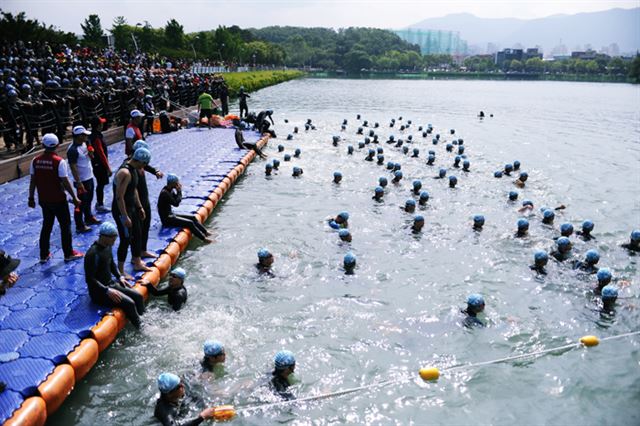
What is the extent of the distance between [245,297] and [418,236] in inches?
220

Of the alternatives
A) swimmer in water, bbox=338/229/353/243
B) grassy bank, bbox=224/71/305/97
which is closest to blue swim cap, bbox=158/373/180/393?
swimmer in water, bbox=338/229/353/243

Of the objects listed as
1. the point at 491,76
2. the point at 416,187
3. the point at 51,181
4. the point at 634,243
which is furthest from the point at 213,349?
the point at 491,76

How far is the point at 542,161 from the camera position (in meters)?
23.6

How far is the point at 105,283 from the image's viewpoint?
7238 millimetres

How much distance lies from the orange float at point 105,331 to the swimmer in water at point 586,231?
38.1 feet

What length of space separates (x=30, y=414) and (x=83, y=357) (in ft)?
3.64

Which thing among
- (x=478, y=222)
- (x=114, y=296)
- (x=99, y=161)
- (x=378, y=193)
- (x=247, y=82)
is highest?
(x=247, y=82)

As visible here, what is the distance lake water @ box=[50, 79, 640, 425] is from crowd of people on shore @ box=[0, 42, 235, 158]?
6745mm

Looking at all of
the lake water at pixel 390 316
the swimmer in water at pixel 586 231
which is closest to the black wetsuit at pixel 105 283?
the lake water at pixel 390 316

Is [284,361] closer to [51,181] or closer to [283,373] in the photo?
[283,373]

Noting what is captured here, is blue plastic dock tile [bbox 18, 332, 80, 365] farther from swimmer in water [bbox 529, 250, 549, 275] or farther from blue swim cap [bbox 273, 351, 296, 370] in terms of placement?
swimmer in water [bbox 529, 250, 549, 275]

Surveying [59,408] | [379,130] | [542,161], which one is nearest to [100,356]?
[59,408]

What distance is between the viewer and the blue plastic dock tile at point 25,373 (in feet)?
18.1

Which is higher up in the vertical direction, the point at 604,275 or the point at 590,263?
the point at 604,275
